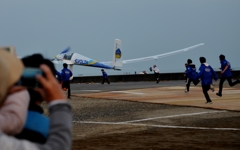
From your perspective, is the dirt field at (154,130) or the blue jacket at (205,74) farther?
the blue jacket at (205,74)

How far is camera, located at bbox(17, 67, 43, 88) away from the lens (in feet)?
8.54

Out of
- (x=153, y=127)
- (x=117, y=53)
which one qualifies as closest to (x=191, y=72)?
(x=153, y=127)

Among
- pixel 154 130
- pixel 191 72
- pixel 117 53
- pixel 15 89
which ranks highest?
pixel 117 53

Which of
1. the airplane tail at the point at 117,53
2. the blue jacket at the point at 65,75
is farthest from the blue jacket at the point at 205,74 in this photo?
the airplane tail at the point at 117,53

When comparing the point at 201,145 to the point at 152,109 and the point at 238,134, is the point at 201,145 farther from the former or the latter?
the point at 152,109

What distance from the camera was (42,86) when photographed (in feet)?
8.64

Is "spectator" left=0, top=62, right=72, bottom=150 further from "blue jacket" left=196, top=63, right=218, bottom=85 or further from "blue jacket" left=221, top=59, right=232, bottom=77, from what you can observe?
"blue jacket" left=221, top=59, right=232, bottom=77

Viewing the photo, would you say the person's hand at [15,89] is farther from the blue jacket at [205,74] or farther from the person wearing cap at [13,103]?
the blue jacket at [205,74]

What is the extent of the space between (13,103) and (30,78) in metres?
0.18

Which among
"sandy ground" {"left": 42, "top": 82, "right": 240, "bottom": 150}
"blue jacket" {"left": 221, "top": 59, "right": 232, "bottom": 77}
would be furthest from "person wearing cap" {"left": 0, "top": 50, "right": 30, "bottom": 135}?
"blue jacket" {"left": 221, "top": 59, "right": 232, "bottom": 77}

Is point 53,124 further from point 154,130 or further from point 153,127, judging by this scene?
point 153,127

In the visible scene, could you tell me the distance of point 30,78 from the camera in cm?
262

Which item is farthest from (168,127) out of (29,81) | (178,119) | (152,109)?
(29,81)

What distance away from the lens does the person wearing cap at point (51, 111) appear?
2.56m
